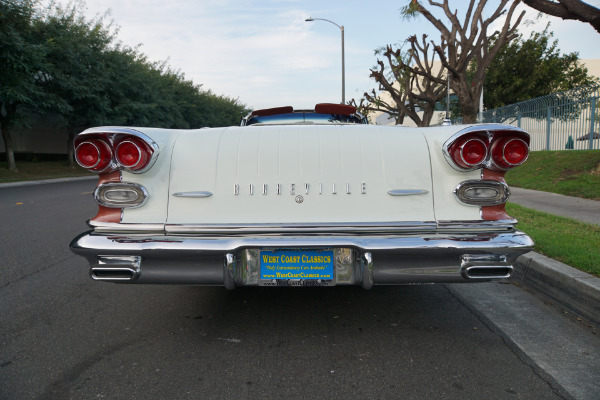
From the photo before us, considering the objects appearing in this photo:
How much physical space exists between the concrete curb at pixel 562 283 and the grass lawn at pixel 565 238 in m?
0.15

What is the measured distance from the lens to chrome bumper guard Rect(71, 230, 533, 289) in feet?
7.86

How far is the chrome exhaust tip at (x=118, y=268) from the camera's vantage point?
2.46 m

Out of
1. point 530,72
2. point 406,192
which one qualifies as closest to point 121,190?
point 406,192

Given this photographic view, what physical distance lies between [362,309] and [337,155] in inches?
51.0

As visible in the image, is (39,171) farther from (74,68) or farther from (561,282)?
(561,282)

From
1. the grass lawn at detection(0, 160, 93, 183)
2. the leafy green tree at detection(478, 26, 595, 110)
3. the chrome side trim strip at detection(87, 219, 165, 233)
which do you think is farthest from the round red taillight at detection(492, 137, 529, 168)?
the leafy green tree at detection(478, 26, 595, 110)

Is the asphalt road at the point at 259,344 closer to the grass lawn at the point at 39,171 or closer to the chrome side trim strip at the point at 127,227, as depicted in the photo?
the chrome side trim strip at the point at 127,227

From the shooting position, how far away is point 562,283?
3.50m

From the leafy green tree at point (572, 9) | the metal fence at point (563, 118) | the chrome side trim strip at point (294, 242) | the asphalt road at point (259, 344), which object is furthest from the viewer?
the metal fence at point (563, 118)

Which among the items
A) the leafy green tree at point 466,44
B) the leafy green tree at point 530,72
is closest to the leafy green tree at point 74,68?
the leafy green tree at point 466,44

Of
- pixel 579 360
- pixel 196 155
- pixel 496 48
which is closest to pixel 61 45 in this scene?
pixel 496 48

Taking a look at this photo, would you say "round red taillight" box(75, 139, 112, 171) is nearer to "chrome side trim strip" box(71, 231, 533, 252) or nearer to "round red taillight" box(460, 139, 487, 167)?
"chrome side trim strip" box(71, 231, 533, 252)

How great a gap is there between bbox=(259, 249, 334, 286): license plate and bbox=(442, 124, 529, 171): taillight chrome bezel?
A: 0.89m

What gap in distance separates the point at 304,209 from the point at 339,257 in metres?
0.33
